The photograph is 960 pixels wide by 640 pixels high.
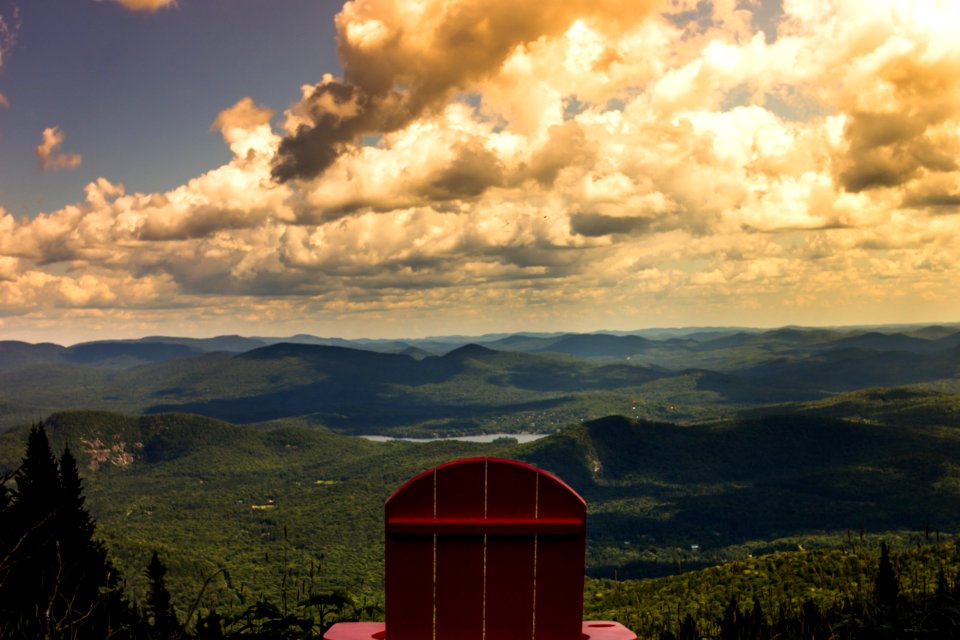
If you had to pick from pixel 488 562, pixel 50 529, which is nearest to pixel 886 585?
pixel 488 562

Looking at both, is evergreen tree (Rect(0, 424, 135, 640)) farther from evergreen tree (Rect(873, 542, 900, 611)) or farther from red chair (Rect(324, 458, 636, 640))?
evergreen tree (Rect(873, 542, 900, 611))

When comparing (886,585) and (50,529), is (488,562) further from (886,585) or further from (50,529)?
(50,529)

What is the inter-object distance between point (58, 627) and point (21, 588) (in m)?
25.4

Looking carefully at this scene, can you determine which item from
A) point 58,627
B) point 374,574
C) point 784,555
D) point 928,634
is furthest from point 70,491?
point 374,574

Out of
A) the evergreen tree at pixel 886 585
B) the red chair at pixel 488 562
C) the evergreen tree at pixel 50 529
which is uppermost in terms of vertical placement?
the red chair at pixel 488 562

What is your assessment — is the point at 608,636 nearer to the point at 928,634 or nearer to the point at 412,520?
the point at 412,520

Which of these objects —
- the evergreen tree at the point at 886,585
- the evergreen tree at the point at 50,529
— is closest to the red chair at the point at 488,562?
the evergreen tree at the point at 886,585

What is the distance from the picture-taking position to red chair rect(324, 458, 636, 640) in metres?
8.30

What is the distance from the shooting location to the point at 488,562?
832cm

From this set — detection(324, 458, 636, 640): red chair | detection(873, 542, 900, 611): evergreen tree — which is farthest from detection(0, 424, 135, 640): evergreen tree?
detection(873, 542, 900, 611): evergreen tree

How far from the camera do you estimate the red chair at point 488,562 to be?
8297 mm

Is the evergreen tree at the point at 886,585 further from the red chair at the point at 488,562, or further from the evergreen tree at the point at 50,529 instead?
the evergreen tree at the point at 50,529

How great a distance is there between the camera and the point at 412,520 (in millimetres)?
8297

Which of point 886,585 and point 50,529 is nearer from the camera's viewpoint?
point 886,585
